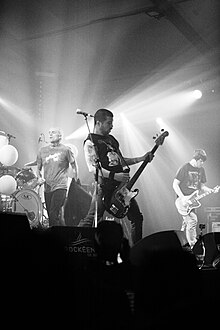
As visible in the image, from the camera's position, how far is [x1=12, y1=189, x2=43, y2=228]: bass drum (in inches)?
294

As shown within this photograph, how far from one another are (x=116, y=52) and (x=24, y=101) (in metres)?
2.01

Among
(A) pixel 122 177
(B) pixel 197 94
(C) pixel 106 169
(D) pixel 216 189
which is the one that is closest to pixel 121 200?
(A) pixel 122 177

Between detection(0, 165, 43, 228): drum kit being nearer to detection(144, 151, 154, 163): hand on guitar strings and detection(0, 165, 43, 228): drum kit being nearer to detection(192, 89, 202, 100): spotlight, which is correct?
detection(144, 151, 154, 163): hand on guitar strings

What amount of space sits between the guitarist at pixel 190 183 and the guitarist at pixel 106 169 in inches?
48.5

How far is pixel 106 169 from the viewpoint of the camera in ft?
24.0

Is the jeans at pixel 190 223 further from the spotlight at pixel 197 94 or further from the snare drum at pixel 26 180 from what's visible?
the snare drum at pixel 26 180

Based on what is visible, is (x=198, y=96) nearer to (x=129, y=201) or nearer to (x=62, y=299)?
(x=129, y=201)

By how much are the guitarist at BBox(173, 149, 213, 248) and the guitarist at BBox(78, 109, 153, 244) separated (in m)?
1.23

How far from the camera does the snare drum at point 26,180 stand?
7.58 metres

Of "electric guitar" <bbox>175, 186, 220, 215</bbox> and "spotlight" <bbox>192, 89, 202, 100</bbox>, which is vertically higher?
"spotlight" <bbox>192, 89, 202, 100</bbox>

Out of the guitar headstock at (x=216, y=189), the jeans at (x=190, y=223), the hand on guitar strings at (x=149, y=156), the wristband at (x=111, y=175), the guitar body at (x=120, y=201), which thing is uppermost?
the hand on guitar strings at (x=149, y=156)

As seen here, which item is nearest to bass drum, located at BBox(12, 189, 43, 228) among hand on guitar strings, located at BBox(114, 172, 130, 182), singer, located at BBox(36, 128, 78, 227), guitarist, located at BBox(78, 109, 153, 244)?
singer, located at BBox(36, 128, 78, 227)

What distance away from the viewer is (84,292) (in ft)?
3.86

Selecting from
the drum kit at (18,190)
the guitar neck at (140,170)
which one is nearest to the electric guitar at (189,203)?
the guitar neck at (140,170)
